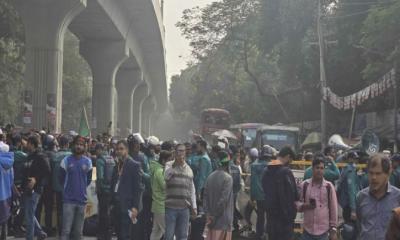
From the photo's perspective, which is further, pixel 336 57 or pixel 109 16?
pixel 336 57

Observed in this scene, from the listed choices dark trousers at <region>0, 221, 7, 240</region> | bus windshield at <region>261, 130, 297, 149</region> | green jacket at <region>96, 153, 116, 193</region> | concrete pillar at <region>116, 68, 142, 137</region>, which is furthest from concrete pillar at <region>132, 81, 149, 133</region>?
dark trousers at <region>0, 221, 7, 240</region>

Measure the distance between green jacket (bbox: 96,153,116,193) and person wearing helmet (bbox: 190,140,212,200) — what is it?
54.5 inches

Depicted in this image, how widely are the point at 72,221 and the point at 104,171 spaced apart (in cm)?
157

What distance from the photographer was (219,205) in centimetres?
913

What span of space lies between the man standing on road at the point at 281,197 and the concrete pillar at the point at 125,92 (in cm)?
3902

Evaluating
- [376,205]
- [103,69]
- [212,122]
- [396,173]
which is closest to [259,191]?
[396,173]

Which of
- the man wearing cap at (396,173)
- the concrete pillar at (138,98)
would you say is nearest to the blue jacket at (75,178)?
the man wearing cap at (396,173)

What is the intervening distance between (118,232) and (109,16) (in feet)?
66.2

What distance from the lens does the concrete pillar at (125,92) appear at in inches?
1911

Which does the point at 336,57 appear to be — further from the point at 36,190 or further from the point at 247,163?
the point at 36,190

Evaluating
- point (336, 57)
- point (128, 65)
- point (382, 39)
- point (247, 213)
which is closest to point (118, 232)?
point (247, 213)

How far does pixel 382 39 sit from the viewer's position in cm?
3005

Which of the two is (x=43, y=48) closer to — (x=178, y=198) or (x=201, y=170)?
(x=201, y=170)

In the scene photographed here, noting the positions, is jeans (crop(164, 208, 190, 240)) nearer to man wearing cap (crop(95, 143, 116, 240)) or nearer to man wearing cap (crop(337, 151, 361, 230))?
man wearing cap (crop(95, 143, 116, 240))
